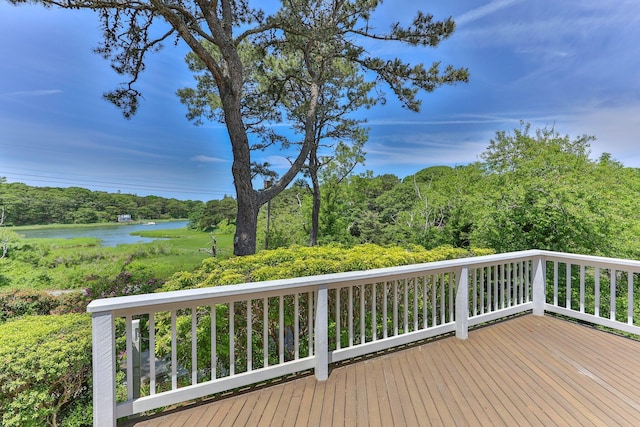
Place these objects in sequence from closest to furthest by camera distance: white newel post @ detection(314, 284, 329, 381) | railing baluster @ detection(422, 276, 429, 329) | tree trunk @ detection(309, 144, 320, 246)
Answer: white newel post @ detection(314, 284, 329, 381)
railing baluster @ detection(422, 276, 429, 329)
tree trunk @ detection(309, 144, 320, 246)

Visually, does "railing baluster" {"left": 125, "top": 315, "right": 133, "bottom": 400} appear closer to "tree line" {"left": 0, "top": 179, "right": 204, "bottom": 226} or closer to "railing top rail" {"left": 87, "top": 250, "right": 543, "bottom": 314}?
"railing top rail" {"left": 87, "top": 250, "right": 543, "bottom": 314}

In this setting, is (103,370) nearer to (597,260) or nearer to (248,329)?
→ (248,329)

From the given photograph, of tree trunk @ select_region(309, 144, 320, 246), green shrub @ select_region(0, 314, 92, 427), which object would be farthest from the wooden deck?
tree trunk @ select_region(309, 144, 320, 246)

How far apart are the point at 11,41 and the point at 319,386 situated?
40.6 ft

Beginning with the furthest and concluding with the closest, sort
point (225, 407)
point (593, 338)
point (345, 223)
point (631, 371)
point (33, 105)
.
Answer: point (345, 223), point (33, 105), point (593, 338), point (631, 371), point (225, 407)

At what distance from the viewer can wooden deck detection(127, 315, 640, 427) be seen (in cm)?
181

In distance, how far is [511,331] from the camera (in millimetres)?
3264

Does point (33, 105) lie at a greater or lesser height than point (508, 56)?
lesser

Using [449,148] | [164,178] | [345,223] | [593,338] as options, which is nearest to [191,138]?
[164,178]

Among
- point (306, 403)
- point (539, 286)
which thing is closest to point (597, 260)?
point (539, 286)

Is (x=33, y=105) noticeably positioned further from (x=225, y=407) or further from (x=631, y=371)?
(x=631, y=371)

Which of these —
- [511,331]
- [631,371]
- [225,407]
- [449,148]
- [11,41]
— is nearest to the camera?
[225,407]

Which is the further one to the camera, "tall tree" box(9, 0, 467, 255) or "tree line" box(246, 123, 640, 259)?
"tall tree" box(9, 0, 467, 255)

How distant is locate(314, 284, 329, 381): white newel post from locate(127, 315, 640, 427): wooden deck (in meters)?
0.09
